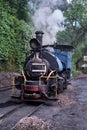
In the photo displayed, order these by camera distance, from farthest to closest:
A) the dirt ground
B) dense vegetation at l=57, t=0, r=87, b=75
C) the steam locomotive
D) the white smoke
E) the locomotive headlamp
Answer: dense vegetation at l=57, t=0, r=87, b=75, the white smoke, the locomotive headlamp, the steam locomotive, the dirt ground

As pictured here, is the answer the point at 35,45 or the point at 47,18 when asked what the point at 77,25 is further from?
the point at 35,45

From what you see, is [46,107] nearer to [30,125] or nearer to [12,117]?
[12,117]

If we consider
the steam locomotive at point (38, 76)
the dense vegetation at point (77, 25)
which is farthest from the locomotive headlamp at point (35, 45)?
the dense vegetation at point (77, 25)

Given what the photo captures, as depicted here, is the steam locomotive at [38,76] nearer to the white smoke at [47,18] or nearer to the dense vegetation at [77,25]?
the white smoke at [47,18]

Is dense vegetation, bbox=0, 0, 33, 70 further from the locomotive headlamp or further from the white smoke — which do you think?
the locomotive headlamp

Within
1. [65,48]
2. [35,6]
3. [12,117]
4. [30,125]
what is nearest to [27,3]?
[35,6]

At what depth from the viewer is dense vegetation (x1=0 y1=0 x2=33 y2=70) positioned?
75.7 ft

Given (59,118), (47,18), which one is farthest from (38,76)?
(47,18)

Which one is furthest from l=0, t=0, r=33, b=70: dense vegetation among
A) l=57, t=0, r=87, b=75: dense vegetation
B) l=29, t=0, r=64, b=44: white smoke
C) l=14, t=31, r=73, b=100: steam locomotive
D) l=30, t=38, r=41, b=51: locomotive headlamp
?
l=57, t=0, r=87, b=75: dense vegetation

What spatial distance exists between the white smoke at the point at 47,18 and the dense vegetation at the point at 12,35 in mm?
2418

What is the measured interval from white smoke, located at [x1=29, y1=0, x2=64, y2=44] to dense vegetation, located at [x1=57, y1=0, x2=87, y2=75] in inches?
297

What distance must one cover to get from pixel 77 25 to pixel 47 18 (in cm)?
1290

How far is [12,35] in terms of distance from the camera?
24750 mm

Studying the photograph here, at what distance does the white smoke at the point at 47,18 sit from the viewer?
30.0m
